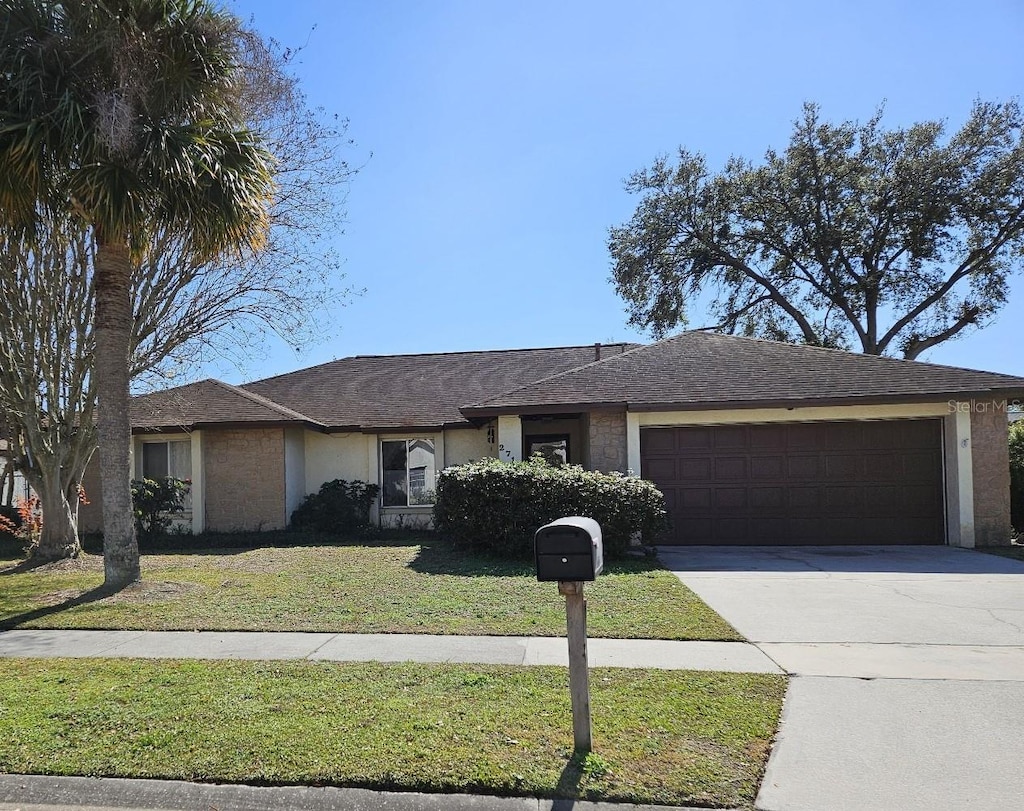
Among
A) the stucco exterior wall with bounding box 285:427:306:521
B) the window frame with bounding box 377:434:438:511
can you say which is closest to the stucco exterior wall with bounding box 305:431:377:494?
the stucco exterior wall with bounding box 285:427:306:521

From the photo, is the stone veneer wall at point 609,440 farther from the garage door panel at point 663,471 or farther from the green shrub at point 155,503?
the green shrub at point 155,503

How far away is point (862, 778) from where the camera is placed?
3.71 meters

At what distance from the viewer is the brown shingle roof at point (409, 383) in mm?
17453

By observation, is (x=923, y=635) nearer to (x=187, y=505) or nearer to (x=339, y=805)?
(x=339, y=805)

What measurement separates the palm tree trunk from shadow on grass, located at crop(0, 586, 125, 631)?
0.16 metres

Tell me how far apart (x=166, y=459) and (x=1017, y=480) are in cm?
1924

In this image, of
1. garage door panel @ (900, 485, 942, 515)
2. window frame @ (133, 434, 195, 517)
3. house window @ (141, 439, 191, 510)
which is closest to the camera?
garage door panel @ (900, 485, 942, 515)

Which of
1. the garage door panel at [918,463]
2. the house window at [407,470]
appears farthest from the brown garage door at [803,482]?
the house window at [407,470]

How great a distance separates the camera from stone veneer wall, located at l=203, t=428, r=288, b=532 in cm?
1616

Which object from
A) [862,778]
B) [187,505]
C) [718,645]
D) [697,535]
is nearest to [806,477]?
[697,535]

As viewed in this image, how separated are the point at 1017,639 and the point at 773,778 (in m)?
4.39

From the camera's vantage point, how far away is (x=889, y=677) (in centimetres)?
534

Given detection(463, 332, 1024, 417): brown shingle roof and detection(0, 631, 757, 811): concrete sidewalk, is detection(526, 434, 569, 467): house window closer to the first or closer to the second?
detection(463, 332, 1024, 417): brown shingle roof

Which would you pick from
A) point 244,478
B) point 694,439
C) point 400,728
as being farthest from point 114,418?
point 694,439
